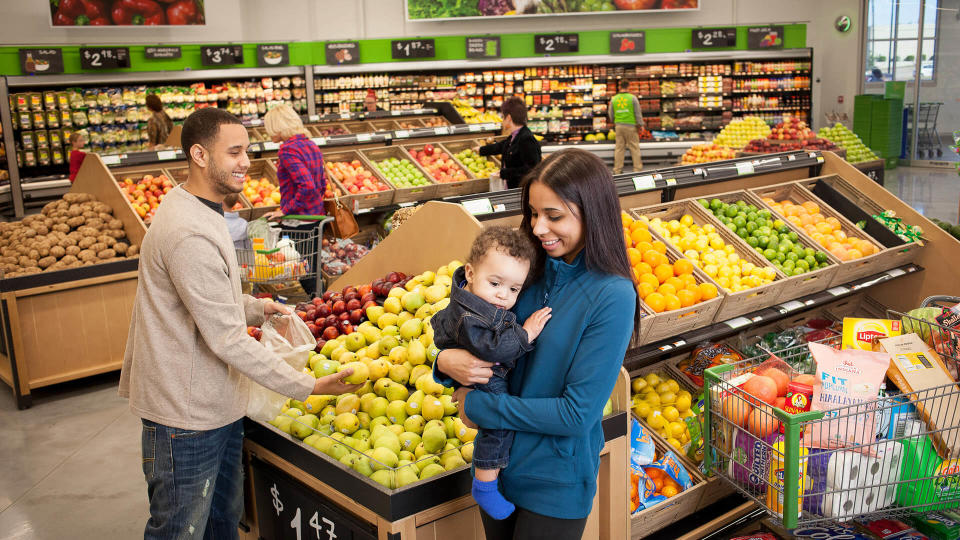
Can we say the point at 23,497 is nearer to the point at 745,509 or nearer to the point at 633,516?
the point at 633,516

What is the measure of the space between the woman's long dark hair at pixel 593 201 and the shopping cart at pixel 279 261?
3351mm

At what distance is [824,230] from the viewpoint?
4270mm

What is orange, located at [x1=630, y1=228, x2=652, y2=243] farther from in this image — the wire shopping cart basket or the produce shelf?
the wire shopping cart basket

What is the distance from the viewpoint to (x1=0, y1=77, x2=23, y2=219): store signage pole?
37.8ft

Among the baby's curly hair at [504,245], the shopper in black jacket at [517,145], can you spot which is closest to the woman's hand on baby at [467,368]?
the baby's curly hair at [504,245]

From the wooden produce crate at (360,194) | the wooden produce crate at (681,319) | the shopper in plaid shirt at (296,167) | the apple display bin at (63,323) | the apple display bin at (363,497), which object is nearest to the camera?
the apple display bin at (363,497)

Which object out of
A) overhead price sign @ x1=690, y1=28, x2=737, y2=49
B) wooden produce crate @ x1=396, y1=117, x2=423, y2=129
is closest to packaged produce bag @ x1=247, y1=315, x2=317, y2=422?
wooden produce crate @ x1=396, y1=117, x2=423, y2=129

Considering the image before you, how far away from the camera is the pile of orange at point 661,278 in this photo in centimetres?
318

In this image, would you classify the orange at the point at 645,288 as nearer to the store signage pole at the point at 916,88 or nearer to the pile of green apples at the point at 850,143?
the pile of green apples at the point at 850,143

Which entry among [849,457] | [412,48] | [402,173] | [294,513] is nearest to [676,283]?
[849,457]

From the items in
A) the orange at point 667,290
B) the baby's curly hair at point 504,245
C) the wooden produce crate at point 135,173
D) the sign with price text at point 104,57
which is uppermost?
the sign with price text at point 104,57

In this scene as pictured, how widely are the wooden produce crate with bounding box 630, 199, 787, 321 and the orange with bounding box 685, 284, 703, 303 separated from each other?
101 millimetres

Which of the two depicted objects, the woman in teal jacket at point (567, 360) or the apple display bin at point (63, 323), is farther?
the apple display bin at point (63, 323)

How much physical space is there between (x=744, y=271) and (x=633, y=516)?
1.35 m
